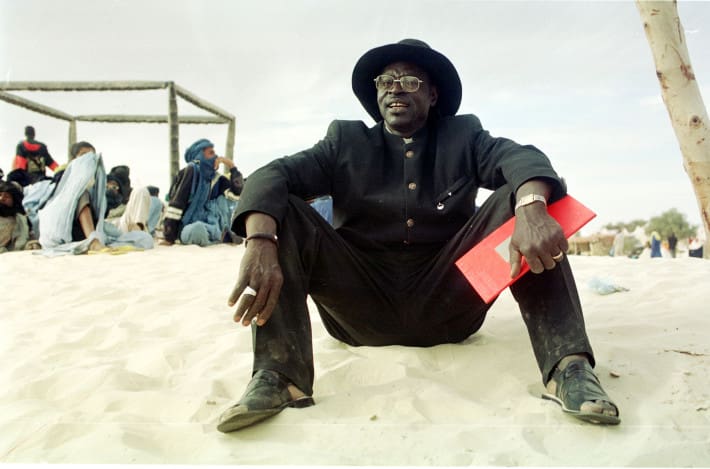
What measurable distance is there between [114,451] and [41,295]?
2.89 metres

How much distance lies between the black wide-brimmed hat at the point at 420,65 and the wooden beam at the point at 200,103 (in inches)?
281

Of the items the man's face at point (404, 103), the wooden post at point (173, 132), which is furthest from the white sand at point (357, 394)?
the wooden post at point (173, 132)

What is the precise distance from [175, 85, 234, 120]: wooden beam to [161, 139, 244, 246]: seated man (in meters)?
1.27

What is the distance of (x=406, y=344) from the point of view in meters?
2.28

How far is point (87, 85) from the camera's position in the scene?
8.67m

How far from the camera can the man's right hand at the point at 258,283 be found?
5.50 feet

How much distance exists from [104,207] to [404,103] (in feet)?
18.6

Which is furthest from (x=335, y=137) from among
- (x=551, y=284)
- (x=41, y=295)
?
(x=41, y=295)

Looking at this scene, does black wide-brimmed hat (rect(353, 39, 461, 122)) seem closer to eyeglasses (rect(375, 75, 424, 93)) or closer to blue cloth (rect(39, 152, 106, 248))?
eyeglasses (rect(375, 75, 424, 93))

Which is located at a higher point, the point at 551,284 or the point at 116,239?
the point at 551,284

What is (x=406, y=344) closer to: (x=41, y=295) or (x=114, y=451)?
(x=114, y=451)

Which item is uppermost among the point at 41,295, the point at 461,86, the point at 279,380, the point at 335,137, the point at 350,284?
the point at 461,86

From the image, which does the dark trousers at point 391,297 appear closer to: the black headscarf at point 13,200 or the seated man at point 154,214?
the black headscarf at point 13,200

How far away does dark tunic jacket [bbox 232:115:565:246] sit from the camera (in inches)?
84.6
